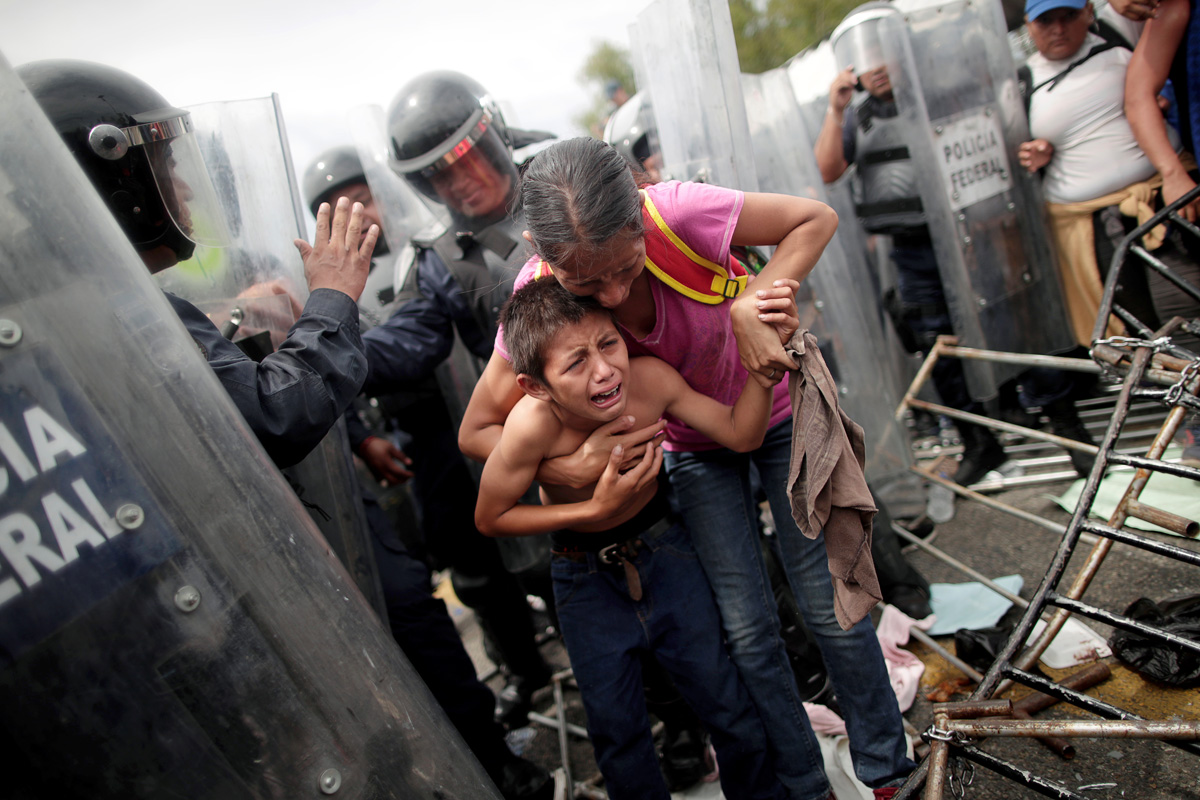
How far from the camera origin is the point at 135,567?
98 cm

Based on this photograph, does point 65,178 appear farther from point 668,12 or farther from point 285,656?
point 668,12

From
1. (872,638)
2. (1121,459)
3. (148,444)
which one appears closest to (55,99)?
(148,444)

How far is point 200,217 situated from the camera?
1.82 m

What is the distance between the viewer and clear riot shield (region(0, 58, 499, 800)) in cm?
→ 92

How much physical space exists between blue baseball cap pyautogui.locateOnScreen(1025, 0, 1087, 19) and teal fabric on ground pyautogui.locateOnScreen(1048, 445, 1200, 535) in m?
1.94

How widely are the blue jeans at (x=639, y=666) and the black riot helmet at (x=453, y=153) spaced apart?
4.94 feet

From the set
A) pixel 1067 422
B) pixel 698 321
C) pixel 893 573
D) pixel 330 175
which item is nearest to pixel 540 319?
pixel 698 321

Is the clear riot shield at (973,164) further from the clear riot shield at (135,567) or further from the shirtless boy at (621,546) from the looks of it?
the clear riot shield at (135,567)

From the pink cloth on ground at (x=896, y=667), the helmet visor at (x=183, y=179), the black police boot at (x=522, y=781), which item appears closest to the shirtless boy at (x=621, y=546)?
the pink cloth on ground at (x=896, y=667)

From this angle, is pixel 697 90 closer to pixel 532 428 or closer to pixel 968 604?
pixel 532 428

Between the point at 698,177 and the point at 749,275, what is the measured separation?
86 cm

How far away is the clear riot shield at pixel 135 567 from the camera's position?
92 cm

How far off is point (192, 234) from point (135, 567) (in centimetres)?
109

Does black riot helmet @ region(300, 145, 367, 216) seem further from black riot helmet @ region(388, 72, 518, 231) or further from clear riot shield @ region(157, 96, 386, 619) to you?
clear riot shield @ region(157, 96, 386, 619)
